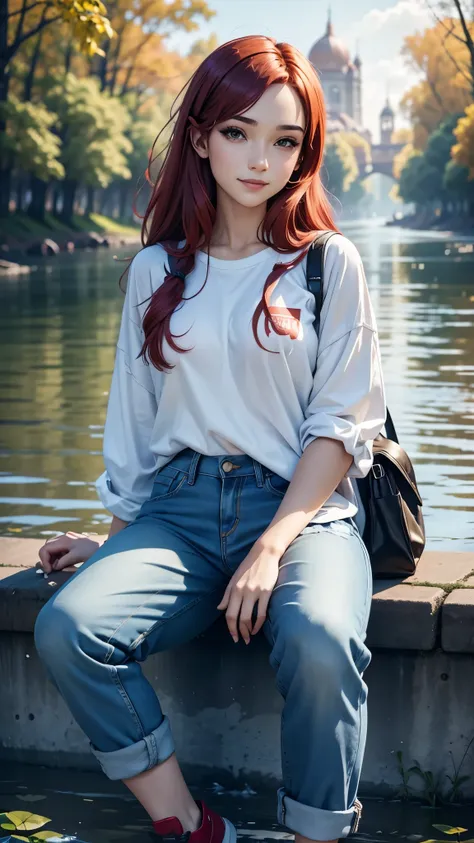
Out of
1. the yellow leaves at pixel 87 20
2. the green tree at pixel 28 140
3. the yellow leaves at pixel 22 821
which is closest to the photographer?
the yellow leaves at pixel 22 821

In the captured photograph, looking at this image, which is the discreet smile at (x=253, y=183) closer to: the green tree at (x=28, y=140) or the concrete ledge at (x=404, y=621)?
the concrete ledge at (x=404, y=621)

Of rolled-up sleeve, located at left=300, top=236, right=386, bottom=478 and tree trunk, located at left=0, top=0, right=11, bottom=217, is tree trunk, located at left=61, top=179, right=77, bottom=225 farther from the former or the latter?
rolled-up sleeve, located at left=300, top=236, right=386, bottom=478

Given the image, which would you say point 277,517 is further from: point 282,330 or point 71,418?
point 71,418

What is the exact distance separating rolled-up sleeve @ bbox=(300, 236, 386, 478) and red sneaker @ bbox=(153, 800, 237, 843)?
755 mm

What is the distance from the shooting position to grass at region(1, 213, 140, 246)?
1656 inches

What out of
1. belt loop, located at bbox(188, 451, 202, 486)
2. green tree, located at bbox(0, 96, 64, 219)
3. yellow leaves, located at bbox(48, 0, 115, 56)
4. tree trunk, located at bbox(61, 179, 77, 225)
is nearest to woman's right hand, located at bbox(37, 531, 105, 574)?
belt loop, located at bbox(188, 451, 202, 486)

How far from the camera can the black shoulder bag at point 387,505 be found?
3039mm

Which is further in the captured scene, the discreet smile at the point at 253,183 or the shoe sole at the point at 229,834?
the discreet smile at the point at 253,183

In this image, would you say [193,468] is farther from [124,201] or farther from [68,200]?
[124,201]

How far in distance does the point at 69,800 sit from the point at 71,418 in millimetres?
6158

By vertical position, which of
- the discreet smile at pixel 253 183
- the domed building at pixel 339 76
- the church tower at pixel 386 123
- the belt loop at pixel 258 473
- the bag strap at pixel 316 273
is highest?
the domed building at pixel 339 76

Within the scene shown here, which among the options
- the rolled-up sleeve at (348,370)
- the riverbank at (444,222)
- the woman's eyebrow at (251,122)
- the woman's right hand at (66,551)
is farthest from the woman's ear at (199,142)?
the riverbank at (444,222)

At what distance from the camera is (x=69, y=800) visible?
3.12 meters

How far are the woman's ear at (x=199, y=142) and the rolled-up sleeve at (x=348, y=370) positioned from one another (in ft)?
1.25
